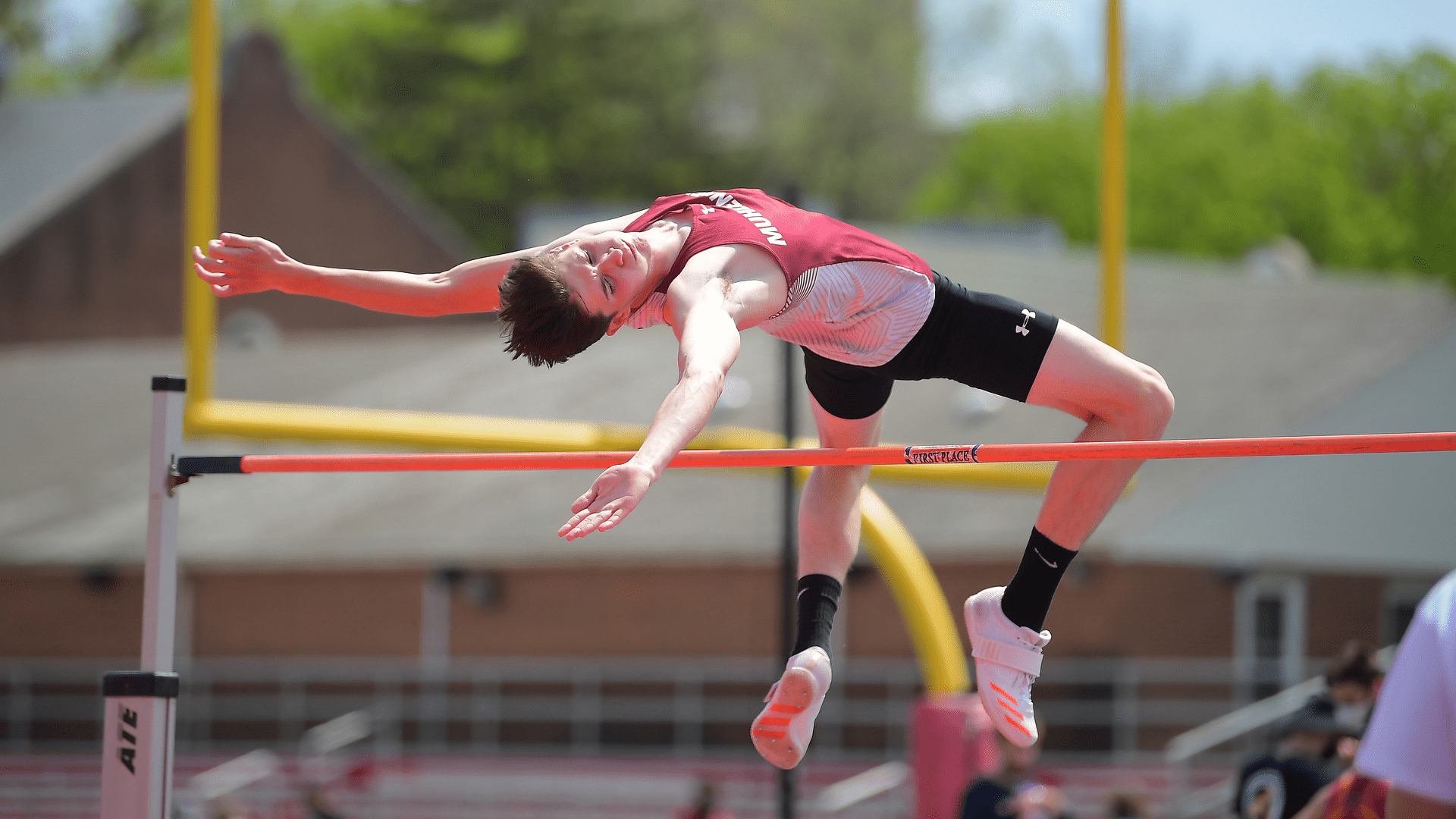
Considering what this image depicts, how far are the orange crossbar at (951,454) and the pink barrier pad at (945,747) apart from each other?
2216mm

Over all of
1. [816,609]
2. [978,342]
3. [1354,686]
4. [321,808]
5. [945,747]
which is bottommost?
[321,808]

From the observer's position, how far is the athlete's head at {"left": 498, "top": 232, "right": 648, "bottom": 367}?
3.36 metres

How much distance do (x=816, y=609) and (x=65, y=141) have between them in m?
24.2

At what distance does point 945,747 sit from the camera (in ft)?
19.2

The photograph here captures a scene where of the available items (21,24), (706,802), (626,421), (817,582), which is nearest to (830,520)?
(817,582)

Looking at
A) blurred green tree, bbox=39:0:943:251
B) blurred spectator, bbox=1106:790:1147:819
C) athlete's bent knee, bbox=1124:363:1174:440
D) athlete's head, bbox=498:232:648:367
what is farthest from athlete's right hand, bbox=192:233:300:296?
blurred green tree, bbox=39:0:943:251

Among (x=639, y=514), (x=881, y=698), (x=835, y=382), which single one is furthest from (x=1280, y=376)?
(x=835, y=382)

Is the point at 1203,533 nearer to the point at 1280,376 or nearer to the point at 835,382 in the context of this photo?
the point at 1280,376

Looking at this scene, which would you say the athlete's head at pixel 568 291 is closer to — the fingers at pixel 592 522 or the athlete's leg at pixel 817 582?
the fingers at pixel 592 522

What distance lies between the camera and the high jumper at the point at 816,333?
337cm

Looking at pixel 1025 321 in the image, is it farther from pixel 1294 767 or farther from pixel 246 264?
pixel 1294 767

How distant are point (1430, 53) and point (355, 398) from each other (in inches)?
915

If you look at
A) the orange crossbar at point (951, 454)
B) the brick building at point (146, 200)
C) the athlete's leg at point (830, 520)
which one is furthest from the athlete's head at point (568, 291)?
the brick building at point (146, 200)

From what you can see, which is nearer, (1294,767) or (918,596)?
(1294,767)
